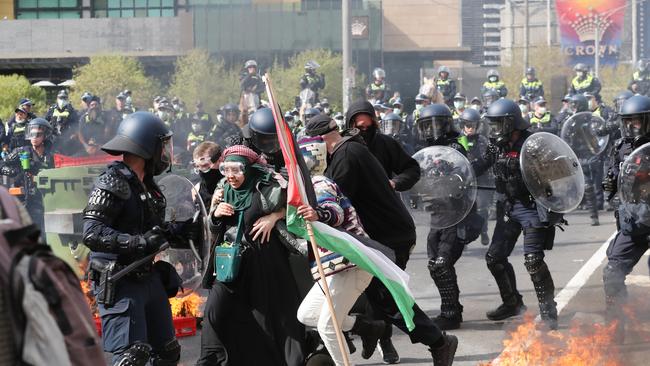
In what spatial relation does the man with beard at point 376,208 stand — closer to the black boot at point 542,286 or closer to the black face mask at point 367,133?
the black face mask at point 367,133

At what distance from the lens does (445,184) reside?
358 inches

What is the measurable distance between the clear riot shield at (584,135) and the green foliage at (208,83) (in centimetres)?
777

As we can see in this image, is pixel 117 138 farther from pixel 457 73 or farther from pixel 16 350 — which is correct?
pixel 457 73

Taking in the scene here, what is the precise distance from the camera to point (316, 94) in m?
25.7

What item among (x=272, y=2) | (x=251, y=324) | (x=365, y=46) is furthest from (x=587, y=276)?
(x=365, y=46)

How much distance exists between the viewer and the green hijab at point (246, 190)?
20.2 ft

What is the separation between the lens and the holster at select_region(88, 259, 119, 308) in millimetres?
5348

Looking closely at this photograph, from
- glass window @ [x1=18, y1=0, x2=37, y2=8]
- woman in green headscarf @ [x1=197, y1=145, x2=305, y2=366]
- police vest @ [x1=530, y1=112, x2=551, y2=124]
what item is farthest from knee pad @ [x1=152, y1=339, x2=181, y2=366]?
glass window @ [x1=18, y1=0, x2=37, y2=8]

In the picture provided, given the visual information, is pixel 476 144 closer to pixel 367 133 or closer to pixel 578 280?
pixel 578 280

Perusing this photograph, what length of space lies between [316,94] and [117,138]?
20262 millimetres

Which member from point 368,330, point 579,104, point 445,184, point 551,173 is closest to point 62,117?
point 579,104

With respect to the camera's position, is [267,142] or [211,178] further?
[211,178]

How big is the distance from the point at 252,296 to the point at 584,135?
11845 millimetres

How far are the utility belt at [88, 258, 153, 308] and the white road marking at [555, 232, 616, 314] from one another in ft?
14.7
